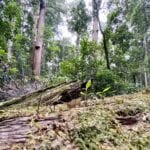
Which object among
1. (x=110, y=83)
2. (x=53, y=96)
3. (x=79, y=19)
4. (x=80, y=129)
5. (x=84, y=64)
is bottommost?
(x=80, y=129)

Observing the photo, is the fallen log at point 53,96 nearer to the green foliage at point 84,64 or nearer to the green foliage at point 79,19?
the green foliage at point 84,64

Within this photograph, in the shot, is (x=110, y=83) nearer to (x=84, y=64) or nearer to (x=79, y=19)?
(x=84, y=64)

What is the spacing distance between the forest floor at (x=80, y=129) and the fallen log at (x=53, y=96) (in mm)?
990

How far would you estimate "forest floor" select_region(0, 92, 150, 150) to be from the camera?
5.16 feet

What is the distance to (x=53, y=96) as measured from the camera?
3121 mm

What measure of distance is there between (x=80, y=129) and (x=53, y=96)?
1.46 meters

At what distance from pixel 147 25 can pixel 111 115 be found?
10.4 m

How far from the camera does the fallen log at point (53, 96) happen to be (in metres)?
3.06

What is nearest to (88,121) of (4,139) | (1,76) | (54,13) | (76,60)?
(4,139)

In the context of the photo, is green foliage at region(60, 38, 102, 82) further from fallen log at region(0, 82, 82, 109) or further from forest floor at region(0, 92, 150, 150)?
forest floor at region(0, 92, 150, 150)

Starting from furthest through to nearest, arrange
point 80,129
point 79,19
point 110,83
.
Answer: point 79,19 < point 110,83 < point 80,129

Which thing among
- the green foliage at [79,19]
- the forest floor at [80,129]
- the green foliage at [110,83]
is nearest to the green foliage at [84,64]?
the green foliage at [110,83]

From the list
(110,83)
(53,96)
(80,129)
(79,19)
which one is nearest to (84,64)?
(110,83)

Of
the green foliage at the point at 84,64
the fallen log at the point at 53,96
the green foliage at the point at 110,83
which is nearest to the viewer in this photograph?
the fallen log at the point at 53,96
